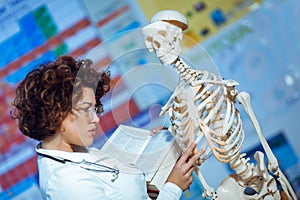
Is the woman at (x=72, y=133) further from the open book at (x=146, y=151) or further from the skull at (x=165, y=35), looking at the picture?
the skull at (x=165, y=35)

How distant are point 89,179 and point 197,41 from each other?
1.13 m

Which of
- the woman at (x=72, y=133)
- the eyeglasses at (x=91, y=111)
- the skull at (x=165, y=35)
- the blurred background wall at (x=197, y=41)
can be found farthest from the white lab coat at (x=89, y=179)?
the blurred background wall at (x=197, y=41)

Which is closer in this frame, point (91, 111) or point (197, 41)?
point (91, 111)

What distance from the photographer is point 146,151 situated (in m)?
1.27

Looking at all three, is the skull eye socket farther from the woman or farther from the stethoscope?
the stethoscope

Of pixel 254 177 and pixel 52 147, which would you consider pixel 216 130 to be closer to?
pixel 254 177

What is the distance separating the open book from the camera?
125cm

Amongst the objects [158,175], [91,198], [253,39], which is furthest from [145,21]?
[91,198]

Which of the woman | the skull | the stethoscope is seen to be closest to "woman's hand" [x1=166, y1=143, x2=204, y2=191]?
the woman

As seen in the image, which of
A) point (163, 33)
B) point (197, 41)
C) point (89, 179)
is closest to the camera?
point (89, 179)

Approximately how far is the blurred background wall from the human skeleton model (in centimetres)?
75

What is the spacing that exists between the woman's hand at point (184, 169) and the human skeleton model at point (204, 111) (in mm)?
31

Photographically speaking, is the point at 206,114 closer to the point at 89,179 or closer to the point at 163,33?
the point at 163,33

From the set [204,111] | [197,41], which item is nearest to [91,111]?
[204,111]
